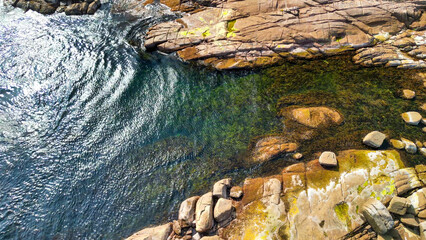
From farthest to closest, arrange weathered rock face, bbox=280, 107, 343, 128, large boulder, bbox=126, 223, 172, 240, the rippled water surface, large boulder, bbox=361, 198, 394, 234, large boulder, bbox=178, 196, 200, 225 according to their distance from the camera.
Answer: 1. weathered rock face, bbox=280, 107, 343, 128
2. the rippled water surface
3. large boulder, bbox=178, 196, 200, 225
4. large boulder, bbox=126, 223, 172, 240
5. large boulder, bbox=361, 198, 394, 234

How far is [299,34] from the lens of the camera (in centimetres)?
2023

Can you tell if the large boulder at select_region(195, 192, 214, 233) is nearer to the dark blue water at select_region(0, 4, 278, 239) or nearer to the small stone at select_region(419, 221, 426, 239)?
the dark blue water at select_region(0, 4, 278, 239)

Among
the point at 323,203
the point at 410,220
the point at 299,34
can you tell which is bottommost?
the point at 410,220

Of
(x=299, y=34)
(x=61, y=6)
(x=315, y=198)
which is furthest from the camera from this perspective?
(x=61, y=6)

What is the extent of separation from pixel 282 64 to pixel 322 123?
624 centimetres

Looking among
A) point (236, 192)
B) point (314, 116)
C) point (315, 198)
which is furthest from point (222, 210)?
point (314, 116)

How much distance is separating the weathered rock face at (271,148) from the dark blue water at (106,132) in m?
0.74

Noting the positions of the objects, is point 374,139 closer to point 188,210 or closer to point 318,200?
point 318,200

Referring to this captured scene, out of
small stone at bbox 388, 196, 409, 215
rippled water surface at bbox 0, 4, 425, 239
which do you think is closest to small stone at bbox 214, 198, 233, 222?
rippled water surface at bbox 0, 4, 425, 239

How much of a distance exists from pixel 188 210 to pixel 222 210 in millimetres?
1589

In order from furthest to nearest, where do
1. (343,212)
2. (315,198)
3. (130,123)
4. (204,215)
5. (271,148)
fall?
1. (130,123)
2. (271,148)
3. (315,198)
4. (204,215)
5. (343,212)

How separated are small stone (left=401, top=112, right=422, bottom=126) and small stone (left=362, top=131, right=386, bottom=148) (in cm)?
230

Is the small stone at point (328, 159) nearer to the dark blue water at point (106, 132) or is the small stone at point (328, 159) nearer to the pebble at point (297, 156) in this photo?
the pebble at point (297, 156)

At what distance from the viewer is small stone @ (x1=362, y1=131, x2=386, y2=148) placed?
44.9 ft
